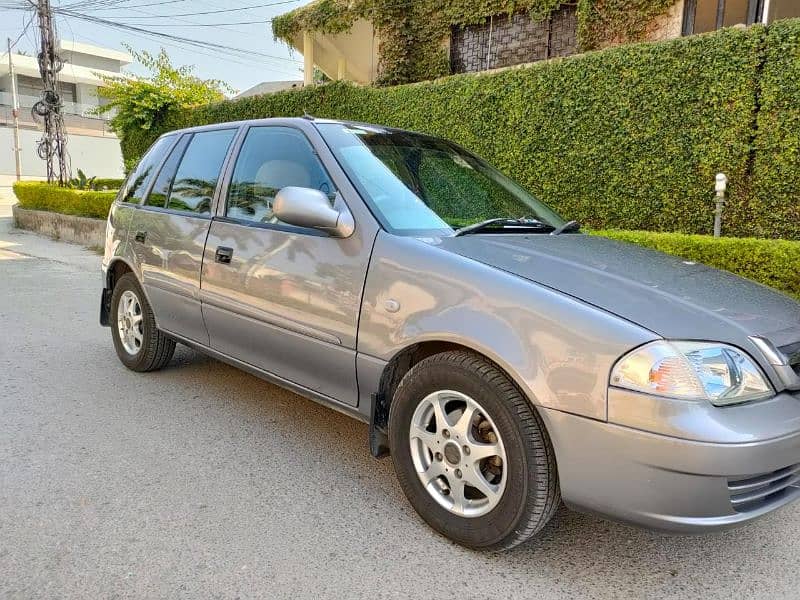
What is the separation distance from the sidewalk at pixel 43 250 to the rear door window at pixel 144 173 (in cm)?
590

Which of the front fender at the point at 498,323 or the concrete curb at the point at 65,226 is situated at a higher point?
the front fender at the point at 498,323

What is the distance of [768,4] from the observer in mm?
9305

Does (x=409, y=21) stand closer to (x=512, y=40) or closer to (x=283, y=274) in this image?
(x=512, y=40)

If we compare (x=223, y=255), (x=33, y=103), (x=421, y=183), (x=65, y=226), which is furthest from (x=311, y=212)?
(x=33, y=103)

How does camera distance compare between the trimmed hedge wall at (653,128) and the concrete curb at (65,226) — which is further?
the concrete curb at (65,226)

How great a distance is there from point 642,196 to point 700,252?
220cm

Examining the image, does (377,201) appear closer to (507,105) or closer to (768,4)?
(507,105)

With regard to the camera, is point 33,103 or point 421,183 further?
point 33,103

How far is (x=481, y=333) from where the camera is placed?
2283mm

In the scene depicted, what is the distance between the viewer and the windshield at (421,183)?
2869 mm

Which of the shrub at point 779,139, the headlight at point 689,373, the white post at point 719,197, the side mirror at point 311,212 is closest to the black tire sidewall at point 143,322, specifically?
the side mirror at point 311,212

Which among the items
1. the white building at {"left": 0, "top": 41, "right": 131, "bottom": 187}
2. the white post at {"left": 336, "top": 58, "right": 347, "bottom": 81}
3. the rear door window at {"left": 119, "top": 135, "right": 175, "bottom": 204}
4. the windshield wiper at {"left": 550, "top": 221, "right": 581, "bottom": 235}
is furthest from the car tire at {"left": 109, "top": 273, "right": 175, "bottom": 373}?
the white building at {"left": 0, "top": 41, "right": 131, "bottom": 187}

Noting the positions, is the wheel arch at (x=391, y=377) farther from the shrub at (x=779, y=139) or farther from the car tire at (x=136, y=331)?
the shrub at (x=779, y=139)

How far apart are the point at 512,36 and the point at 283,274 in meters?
11.0
